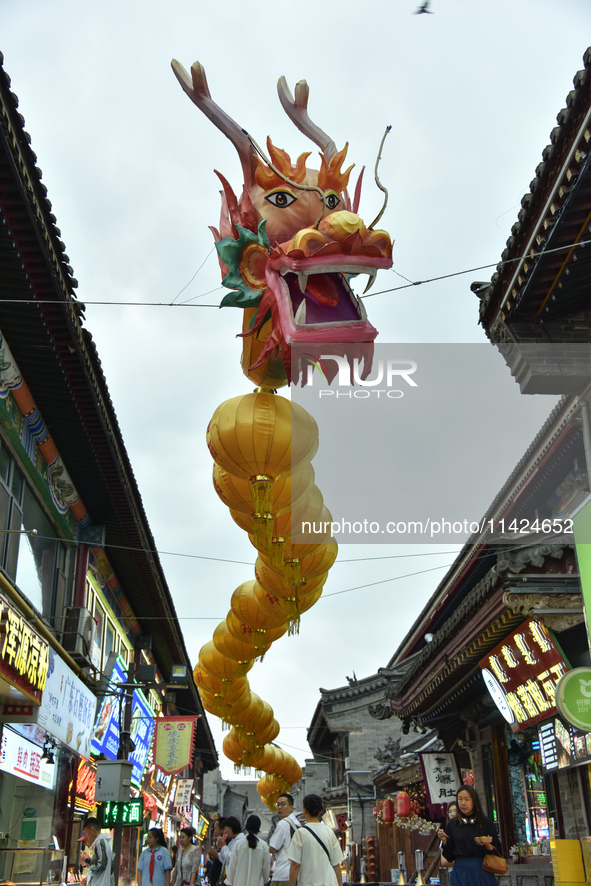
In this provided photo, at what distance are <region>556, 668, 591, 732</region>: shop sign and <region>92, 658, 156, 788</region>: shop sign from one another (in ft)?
30.4

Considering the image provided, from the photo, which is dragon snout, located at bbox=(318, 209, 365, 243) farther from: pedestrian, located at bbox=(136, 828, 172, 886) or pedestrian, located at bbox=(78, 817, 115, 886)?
pedestrian, located at bbox=(136, 828, 172, 886)

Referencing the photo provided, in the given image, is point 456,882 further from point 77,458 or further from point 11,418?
point 77,458

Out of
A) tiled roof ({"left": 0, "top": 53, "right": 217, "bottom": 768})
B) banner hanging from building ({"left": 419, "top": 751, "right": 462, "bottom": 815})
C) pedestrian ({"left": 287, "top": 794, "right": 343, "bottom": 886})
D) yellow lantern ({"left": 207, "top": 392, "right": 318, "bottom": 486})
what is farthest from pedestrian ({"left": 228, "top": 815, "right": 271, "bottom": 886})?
banner hanging from building ({"left": 419, "top": 751, "right": 462, "bottom": 815})

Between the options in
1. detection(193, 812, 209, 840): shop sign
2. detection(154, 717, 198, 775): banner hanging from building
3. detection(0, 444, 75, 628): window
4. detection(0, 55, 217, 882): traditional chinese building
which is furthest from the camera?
detection(193, 812, 209, 840): shop sign

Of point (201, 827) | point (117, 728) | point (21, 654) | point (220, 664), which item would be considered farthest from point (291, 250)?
point (201, 827)

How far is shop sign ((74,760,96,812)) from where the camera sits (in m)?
14.7

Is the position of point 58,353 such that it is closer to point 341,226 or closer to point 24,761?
point 341,226

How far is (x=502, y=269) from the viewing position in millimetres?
8180

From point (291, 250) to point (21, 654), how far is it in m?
5.44

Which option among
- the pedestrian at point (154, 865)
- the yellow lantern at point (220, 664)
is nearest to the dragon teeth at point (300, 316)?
the yellow lantern at point (220, 664)

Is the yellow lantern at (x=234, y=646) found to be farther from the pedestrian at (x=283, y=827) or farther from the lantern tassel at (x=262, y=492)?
the lantern tassel at (x=262, y=492)

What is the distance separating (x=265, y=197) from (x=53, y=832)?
10963 millimetres

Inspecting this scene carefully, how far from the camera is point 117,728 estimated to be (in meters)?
17.9

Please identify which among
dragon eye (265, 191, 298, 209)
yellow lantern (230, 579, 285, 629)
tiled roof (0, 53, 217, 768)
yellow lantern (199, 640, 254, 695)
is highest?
tiled roof (0, 53, 217, 768)
